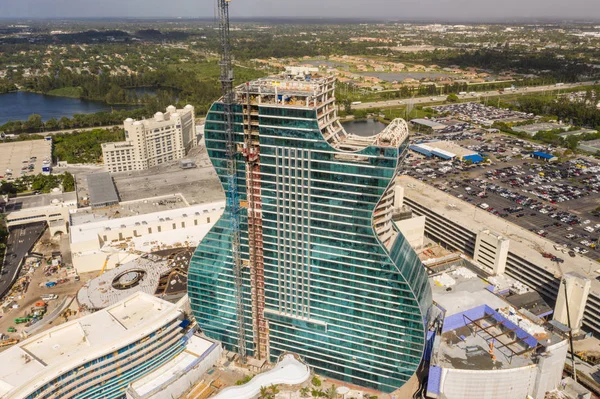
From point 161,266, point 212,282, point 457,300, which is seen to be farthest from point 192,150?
point 457,300

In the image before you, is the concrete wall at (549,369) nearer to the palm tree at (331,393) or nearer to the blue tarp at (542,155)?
the palm tree at (331,393)

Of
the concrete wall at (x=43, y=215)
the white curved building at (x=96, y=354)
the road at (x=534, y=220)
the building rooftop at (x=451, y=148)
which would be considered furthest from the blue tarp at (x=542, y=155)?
the concrete wall at (x=43, y=215)

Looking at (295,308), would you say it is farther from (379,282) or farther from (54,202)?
(54,202)

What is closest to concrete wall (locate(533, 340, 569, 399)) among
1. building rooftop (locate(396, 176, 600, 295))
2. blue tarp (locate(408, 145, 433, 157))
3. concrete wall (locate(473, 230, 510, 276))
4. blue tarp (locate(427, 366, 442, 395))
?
blue tarp (locate(427, 366, 442, 395))

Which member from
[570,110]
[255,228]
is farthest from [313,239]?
[570,110]

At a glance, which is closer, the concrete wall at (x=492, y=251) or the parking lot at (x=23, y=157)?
the concrete wall at (x=492, y=251)

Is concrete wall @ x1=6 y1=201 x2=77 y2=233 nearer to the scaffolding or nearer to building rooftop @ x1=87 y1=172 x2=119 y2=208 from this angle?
building rooftop @ x1=87 y1=172 x2=119 y2=208

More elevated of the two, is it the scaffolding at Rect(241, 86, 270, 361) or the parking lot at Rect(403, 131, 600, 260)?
the scaffolding at Rect(241, 86, 270, 361)
